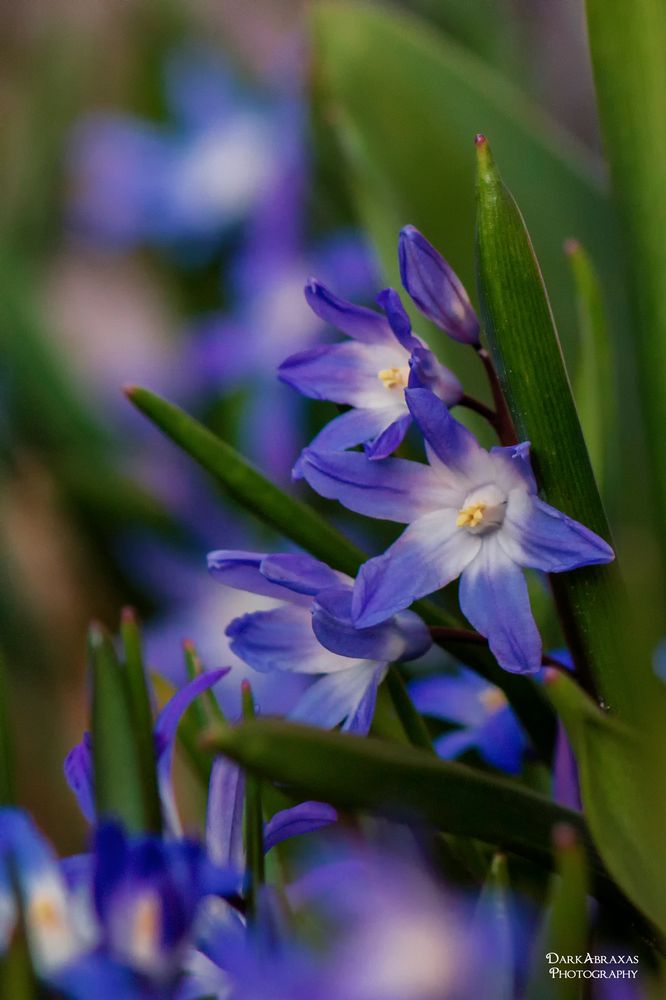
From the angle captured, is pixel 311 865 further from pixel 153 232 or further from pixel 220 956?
pixel 153 232

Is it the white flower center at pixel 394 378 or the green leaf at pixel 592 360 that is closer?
the white flower center at pixel 394 378

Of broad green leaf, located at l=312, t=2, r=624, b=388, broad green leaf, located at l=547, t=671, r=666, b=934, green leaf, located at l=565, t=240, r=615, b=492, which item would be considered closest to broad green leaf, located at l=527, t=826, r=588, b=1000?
broad green leaf, located at l=547, t=671, r=666, b=934

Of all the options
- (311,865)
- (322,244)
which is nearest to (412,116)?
(322,244)

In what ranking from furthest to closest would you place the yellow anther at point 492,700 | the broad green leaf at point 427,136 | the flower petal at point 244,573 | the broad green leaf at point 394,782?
the broad green leaf at point 427,136 → the yellow anther at point 492,700 → the flower petal at point 244,573 → the broad green leaf at point 394,782

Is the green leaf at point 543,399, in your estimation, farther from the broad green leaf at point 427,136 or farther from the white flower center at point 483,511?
the broad green leaf at point 427,136

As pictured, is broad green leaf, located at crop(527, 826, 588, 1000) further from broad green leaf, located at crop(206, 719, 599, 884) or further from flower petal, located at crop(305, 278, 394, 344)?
flower petal, located at crop(305, 278, 394, 344)

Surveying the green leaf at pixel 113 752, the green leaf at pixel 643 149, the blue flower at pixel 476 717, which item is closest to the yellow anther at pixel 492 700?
the blue flower at pixel 476 717

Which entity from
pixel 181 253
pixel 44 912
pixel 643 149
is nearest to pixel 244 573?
pixel 44 912
